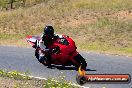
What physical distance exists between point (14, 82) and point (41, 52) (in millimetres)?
3341

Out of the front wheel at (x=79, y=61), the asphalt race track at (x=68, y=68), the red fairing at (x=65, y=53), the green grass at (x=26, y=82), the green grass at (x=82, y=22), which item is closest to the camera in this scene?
the green grass at (x=26, y=82)

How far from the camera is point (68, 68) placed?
1539 cm

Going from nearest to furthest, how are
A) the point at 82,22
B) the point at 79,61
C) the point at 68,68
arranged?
the point at 79,61, the point at 68,68, the point at 82,22

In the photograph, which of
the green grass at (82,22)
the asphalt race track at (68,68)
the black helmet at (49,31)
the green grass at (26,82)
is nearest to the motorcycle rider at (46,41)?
the black helmet at (49,31)

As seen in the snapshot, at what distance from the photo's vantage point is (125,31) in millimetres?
25266

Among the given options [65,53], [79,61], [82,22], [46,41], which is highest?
[46,41]

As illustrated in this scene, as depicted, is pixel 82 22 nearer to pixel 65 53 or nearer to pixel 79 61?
pixel 79 61

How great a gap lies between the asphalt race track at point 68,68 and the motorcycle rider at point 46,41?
473 millimetres

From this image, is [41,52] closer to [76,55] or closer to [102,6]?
[76,55]

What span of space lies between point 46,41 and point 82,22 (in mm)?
13599

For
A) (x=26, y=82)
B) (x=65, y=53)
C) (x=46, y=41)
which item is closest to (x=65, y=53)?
(x=65, y=53)

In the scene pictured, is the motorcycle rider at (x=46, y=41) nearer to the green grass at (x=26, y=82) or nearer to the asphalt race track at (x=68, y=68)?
the asphalt race track at (x=68, y=68)

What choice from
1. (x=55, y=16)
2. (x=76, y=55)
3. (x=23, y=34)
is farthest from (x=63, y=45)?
(x=55, y=16)

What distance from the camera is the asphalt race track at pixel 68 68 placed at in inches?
574
